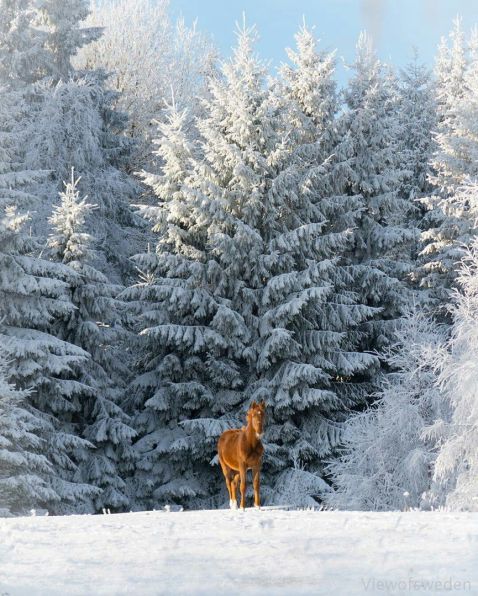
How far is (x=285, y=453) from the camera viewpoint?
26938mm

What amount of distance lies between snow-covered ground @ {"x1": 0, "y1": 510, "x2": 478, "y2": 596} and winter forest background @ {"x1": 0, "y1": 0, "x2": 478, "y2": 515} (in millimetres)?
13174

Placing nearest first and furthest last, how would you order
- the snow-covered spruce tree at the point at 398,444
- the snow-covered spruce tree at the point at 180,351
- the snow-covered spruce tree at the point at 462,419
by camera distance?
1. the snow-covered spruce tree at the point at 462,419
2. the snow-covered spruce tree at the point at 398,444
3. the snow-covered spruce tree at the point at 180,351

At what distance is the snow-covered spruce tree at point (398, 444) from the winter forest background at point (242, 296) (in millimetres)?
86

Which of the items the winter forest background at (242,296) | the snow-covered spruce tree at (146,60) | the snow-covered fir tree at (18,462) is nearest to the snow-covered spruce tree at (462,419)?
the winter forest background at (242,296)

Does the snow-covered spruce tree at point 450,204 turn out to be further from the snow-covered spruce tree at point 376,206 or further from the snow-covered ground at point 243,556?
the snow-covered ground at point 243,556

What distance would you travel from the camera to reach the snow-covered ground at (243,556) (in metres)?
5.57

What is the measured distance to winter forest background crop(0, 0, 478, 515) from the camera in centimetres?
2378

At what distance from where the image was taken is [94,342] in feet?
86.1

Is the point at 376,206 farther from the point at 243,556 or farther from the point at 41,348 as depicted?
the point at 243,556

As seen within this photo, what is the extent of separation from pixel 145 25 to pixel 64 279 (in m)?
27.5

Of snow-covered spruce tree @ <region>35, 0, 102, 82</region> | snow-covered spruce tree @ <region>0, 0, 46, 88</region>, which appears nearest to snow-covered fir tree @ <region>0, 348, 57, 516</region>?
snow-covered spruce tree @ <region>0, 0, 46, 88</region>

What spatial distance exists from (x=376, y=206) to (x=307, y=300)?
713 cm

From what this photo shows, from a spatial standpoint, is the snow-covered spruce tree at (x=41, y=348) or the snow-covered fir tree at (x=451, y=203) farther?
the snow-covered fir tree at (x=451, y=203)

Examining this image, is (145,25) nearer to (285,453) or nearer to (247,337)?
(247,337)
